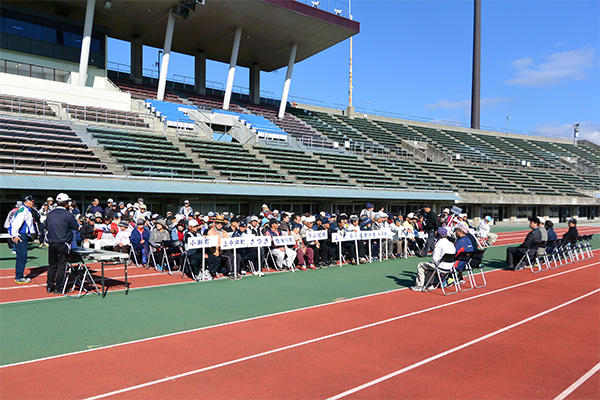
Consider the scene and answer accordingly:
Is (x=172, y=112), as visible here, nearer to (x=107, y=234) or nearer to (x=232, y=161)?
(x=232, y=161)

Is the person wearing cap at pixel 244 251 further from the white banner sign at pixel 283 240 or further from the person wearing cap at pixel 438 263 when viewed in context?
the person wearing cap at pixel 438 263

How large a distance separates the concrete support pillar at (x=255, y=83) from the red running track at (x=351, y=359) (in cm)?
3788

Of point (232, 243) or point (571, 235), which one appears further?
point (571, 235)

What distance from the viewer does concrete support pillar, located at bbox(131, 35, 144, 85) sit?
37.1 metres

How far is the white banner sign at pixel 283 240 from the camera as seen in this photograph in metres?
11.9

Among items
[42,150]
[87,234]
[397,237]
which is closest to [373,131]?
[397,237]

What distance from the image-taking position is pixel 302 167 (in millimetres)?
28656

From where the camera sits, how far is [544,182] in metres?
43.6

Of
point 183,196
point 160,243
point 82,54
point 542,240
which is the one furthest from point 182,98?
point 542,240

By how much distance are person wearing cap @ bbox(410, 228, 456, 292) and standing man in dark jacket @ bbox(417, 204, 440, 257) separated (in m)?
5.76

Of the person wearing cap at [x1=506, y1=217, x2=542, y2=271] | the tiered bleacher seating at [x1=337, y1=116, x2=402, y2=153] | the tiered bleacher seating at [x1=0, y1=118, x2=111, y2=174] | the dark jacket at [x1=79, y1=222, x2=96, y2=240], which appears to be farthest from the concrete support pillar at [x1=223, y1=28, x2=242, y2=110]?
the person wearing cap at [x1=506, y1=217, x2=542, y2=271]

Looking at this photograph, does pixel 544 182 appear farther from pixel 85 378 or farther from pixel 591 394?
pixel 85 378

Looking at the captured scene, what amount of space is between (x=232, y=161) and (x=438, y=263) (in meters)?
18.0

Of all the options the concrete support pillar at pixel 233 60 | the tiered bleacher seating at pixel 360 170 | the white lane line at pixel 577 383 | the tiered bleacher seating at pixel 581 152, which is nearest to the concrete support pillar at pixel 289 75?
the concrete support pillar at pixel 233 60
